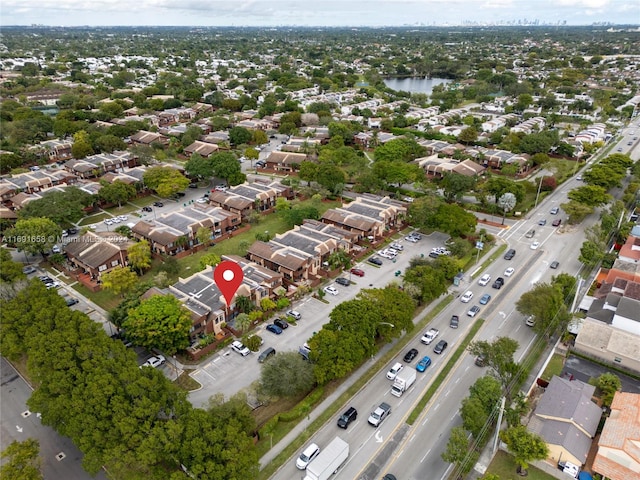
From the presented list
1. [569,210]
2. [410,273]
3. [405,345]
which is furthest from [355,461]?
[569,210]

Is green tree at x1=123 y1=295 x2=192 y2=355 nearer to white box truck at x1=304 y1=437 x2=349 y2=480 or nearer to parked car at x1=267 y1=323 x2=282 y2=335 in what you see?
parked car at x1=267 y1=323 x2=282 y2=335

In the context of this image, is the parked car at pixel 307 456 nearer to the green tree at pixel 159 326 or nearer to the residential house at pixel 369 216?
the green tree at pixel 159 326

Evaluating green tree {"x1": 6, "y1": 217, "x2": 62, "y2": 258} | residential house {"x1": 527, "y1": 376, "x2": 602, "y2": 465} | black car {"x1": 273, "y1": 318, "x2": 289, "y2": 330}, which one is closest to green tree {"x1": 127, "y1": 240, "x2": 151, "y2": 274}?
green tree {"x1": 6, "y1": 217, "x2": 62, "y2": 258}

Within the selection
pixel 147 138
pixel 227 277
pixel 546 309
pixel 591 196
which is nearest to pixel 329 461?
pixel 227 277

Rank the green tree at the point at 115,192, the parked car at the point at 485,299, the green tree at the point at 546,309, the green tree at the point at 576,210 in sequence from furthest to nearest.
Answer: the green tree at the point at 115,192, the green tree at the point at 576,210, the parked car at the point at 485,299, the green tree at the point at 546,309

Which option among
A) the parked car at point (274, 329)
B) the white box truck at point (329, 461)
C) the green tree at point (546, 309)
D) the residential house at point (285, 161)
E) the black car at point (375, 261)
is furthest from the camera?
the residential house at point (285, 161)

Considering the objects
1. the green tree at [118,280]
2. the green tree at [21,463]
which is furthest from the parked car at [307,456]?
the green tree at [118,280]
